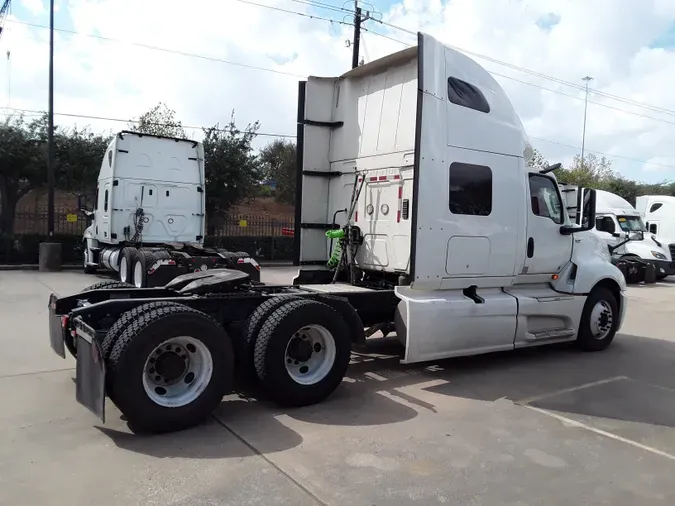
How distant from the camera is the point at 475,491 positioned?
3840 millimetres

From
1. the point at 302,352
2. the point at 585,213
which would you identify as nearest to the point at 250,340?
the point at 302,352

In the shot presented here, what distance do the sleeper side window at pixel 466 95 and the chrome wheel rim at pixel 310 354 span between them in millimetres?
3101

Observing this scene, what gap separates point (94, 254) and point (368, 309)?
38.0 ft

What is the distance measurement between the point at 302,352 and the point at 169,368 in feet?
4.25

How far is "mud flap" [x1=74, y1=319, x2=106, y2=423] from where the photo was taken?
4.23 metres

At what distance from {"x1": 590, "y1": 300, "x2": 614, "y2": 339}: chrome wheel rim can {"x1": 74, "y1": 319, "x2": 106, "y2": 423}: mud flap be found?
6.69 metres

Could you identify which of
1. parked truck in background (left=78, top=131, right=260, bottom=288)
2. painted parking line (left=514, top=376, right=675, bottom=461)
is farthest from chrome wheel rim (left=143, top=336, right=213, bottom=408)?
parked truck in background (left=78, top=131, right=260, bottom=288)

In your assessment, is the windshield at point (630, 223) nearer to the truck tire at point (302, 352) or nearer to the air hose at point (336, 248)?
the air hose at point (336, 248)

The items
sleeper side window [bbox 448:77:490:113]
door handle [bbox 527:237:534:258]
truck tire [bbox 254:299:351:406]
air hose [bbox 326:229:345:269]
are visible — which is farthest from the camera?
door handle [bbox 527:237:534:258]

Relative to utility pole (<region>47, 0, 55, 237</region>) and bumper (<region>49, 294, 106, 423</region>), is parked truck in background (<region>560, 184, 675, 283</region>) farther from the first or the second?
bumper (<region>49, 294, 106, 423</region>)

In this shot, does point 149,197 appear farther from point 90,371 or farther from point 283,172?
point 283,172

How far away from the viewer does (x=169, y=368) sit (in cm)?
464

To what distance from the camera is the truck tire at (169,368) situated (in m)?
4.36

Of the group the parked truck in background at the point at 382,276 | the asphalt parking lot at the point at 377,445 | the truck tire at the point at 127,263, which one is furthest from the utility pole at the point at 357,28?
the asphalt parking lot at the point at 377,445
